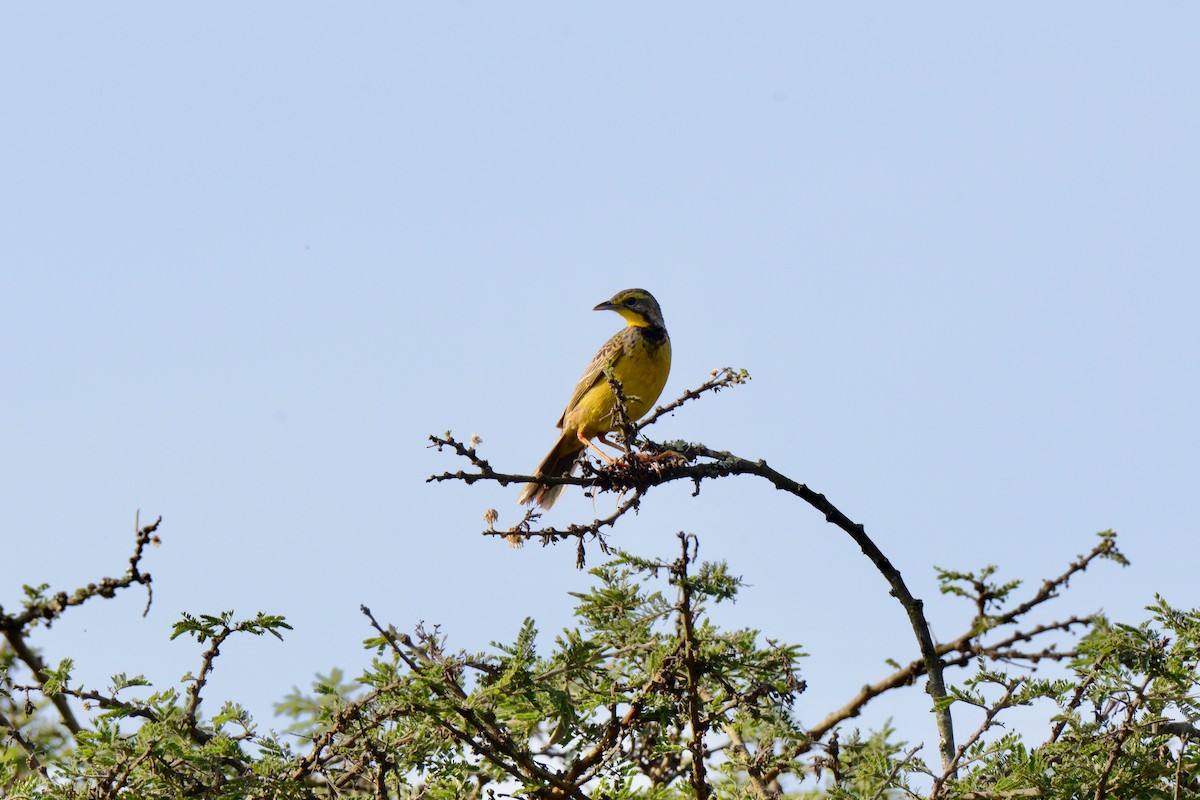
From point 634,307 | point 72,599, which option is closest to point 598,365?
point 634,307

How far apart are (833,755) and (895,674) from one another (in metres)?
0.55

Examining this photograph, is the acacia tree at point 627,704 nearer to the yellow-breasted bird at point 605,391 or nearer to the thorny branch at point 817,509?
the thorny branch at point 817,509

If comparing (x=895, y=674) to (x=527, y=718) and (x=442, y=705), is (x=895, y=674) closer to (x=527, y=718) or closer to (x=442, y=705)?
(x=527, y=718)

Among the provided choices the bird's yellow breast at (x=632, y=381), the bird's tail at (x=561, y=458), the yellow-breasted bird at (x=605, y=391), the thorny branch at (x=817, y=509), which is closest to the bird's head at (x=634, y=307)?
the yellow-breasted bird at (x=605, y=391)

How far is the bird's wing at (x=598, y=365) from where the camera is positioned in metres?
9.22

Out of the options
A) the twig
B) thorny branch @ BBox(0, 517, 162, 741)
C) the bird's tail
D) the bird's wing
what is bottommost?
thorny branch @ BBox(0, 517, 162, 741)

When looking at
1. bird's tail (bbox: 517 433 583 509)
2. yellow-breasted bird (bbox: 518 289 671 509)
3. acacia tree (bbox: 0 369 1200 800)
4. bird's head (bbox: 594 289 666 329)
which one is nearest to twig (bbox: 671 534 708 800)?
acacia tree (bbox: 0 369 1200 800)

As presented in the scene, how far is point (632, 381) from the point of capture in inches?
Result: 355

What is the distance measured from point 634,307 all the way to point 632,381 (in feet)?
4.92

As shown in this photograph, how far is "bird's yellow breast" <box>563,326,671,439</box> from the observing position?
29.3 ft

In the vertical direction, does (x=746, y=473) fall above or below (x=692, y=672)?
above

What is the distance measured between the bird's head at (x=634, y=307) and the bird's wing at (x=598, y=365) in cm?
56

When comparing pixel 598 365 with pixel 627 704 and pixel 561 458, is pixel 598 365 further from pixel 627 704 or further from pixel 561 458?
pixel 627 704

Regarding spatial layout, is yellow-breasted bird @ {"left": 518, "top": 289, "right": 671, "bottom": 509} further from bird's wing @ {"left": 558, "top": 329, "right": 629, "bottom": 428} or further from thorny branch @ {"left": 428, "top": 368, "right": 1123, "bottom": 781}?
thorny branch @ {"left": 428, "top": 368, "right": 1123, "bottom": 781}
